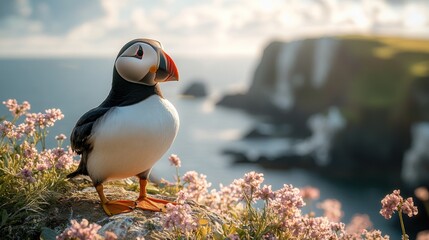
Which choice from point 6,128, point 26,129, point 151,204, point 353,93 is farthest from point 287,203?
point 353,93

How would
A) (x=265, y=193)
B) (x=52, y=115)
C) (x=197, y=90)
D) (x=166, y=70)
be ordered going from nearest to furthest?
(x=265, y=193)
(x=166, y=70)
(x=52, y=115)
(x=197, y=90)

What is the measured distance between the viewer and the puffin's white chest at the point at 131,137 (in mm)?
5750

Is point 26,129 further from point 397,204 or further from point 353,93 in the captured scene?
point 353,93

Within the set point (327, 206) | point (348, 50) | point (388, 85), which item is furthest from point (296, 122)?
point (327, 206)

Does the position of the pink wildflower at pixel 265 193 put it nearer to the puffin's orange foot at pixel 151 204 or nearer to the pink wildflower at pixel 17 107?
the puffin's orange foot at pixel 151 204

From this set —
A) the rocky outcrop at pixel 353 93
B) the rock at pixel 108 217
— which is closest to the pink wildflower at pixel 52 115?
the rock at pixel 108 217

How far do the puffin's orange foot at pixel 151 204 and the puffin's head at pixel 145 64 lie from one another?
1.27 metres

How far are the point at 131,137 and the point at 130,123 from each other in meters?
0.14

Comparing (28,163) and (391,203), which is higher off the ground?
(28,163)

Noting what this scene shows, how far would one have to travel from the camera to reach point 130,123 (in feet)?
18.8

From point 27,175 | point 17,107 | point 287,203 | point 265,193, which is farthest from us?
point 17,107

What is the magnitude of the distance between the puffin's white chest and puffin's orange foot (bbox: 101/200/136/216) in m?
0.28

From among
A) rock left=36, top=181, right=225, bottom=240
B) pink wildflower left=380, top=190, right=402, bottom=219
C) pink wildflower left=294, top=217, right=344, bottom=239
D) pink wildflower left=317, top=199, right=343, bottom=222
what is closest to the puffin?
rock left=36, top=181, right=225, bottom=240

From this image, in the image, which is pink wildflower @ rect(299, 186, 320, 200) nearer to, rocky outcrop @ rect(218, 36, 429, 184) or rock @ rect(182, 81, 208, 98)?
rocky outcrop @ rect(218, 36, 429, 184)
